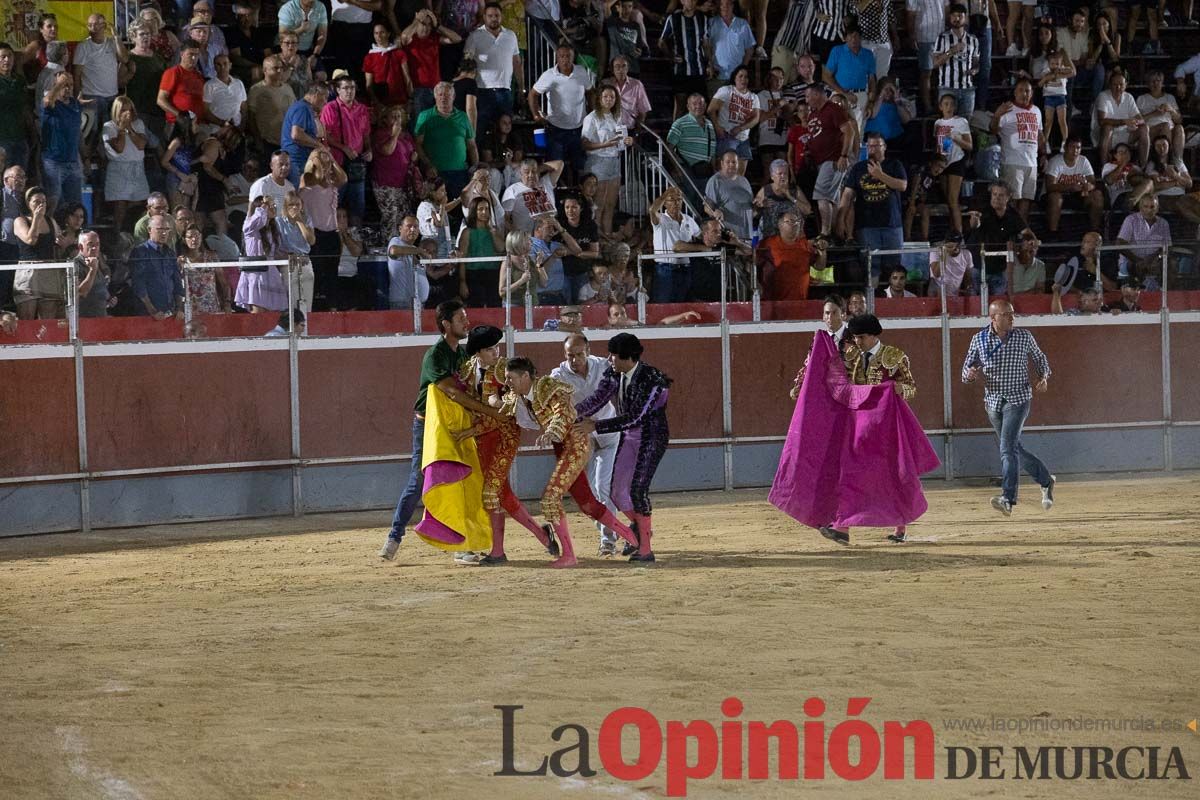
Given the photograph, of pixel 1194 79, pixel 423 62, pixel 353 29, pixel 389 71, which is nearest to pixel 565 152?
pixel 423 62

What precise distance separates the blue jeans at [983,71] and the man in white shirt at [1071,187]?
105cm

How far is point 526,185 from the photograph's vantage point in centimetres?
1564

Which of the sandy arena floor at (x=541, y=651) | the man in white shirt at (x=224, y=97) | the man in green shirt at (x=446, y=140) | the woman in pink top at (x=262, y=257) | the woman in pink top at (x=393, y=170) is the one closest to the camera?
the sandy arena floor at (x=541, y=651)

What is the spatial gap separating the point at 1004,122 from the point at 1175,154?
7.45 ft

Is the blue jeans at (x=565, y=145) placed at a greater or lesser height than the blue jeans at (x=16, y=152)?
greater

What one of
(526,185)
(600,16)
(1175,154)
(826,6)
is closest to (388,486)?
(526,185)

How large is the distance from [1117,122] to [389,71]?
8.66m

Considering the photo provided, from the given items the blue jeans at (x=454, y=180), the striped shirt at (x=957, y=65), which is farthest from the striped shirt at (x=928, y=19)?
the blue jeans at (x=454, y=180)

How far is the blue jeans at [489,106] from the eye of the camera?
1675 cm

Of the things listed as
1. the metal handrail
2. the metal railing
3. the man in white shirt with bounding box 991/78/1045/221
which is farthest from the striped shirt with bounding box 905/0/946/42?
the metal railing

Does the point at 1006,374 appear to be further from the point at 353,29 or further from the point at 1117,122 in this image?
the point at 1117,122

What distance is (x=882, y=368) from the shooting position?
11.8m

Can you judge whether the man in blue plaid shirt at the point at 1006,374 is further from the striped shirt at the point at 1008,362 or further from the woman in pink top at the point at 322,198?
the woman in pink top at the point at 322,198

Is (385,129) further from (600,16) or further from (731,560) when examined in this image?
(731,560)
